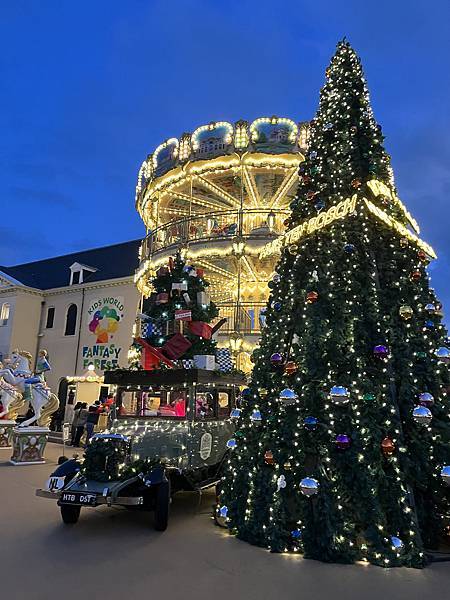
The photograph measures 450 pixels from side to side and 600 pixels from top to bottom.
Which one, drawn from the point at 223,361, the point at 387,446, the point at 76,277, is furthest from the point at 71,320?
the point at 387,446

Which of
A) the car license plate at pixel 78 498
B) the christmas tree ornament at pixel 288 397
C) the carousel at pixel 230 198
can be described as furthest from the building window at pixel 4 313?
the christmas tree ornament at pixel 288 397

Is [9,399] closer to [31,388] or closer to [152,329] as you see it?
[31,388]

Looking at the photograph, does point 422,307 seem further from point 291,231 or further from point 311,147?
point 311,147

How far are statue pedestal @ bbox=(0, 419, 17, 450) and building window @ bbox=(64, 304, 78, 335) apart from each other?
13.7 metres

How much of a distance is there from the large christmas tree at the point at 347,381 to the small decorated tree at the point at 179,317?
2.17m

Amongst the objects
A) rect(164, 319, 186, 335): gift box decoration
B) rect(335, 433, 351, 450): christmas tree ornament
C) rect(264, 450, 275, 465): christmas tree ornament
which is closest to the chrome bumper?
rect(264, 450, 275, 465): christmas tree ornament

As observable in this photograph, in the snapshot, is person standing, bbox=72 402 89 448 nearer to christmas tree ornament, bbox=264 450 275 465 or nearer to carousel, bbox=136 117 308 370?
carousel, bbox=136 117 308 370

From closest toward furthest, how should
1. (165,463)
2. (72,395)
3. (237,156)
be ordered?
1. (165,463)
2. (237,156)
3. (72,395)

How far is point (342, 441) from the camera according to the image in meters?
4.98

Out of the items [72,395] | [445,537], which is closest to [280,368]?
[445,537]

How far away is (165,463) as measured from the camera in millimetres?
6461

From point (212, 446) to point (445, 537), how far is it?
11.9 feet

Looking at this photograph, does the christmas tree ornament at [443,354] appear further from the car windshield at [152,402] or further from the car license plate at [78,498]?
the car license plate at [78,498]

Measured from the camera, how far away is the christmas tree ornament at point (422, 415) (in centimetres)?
497
